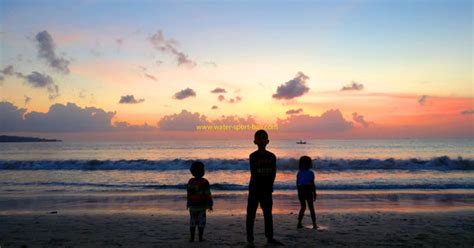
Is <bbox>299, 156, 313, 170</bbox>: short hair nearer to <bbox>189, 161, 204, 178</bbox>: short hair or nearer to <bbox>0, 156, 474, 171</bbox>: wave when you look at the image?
<bbox>189, 161, 204, 178</bbox>: short hair

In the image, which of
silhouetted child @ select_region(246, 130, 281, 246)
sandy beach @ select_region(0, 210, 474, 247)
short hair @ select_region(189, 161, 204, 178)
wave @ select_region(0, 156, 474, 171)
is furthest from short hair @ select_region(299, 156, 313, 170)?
wave @ select_region(0, 156, 474, 171)

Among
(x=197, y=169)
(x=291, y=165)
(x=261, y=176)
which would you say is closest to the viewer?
(x=261, y=176)

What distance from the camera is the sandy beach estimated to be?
715 centimetres

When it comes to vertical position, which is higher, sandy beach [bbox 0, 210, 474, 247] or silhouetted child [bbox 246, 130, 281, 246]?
silhouetted child [bbox 246, 130, 281, 246]

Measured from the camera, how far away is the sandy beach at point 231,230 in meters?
7.15

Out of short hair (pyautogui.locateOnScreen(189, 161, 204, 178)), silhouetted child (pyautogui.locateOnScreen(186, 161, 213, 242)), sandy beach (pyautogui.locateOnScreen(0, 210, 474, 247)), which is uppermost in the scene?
short hair (pyautogui.locateOnScreen(189, 161, 204, 178))

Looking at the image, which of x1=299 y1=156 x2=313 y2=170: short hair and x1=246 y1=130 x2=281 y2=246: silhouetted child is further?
x1=299 y1=156 x2=313 y2=170: short hair

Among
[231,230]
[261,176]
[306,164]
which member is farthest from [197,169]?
[306,164]

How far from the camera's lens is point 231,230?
27.9ft

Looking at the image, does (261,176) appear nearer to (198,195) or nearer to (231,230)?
(198,195)

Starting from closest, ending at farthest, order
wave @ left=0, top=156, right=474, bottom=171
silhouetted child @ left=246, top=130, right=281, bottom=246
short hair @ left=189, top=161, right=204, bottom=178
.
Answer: silhouetted child @ left=246, top=130, right=281, bottom=246
short hair @ left=189, top=161, right=204, bottom=178
wave @ left=0, top=156, right=474, bottom=171

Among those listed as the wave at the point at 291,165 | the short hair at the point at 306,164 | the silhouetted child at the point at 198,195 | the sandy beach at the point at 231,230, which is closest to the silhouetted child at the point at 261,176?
the sandy beach at the point at 231,230

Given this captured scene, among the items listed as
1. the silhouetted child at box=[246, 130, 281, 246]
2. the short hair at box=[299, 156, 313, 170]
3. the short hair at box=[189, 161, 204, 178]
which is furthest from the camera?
the short hair at box=[299, 156, 313, 170]

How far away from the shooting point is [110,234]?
26.4ft
